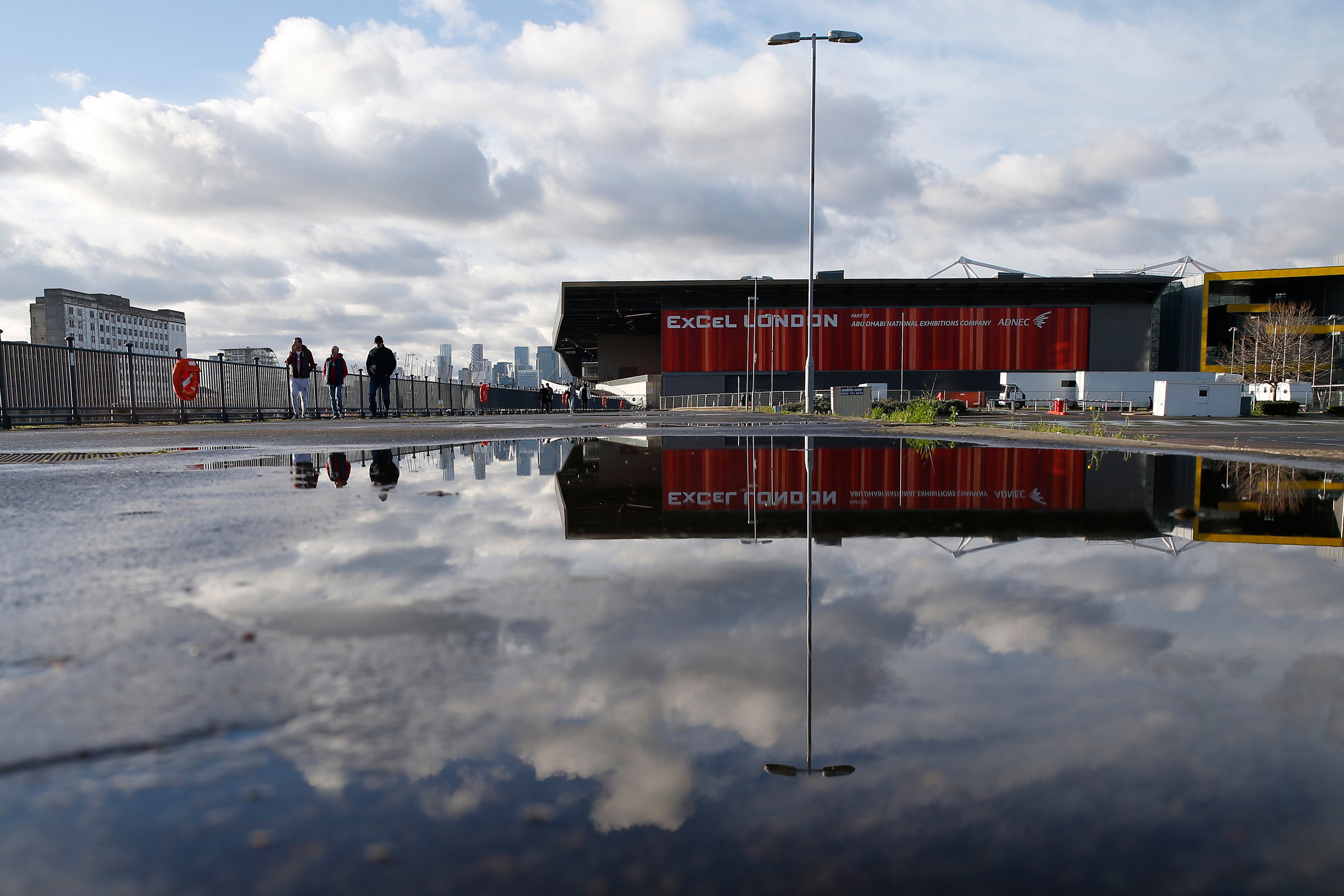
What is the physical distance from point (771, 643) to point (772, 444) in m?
11.2

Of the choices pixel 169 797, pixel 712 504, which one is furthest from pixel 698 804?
pixel 712 504

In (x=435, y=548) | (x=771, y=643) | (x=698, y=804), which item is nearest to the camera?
(x=698, y=804)

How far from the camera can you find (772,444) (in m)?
14.0

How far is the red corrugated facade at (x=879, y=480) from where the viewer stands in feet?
21.4

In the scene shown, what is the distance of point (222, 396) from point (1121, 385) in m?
48.3

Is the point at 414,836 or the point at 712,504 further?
the point at 712,504

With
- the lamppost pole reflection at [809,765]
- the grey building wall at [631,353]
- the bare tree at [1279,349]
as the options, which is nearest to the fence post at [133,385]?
the lamppost pole reflection at [809,765]

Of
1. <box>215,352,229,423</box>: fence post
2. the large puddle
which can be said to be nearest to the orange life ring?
<box>215,352,229,423</box>: fence post

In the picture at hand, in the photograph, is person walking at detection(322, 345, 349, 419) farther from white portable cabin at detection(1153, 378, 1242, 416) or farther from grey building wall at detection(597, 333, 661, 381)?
grey building wall at detection(597, 333, 661, 381)

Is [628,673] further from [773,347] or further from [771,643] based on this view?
[773,347]

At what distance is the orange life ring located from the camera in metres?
25.0

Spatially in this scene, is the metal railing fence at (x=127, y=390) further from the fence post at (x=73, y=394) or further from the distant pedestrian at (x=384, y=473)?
the distant pedestrian at (x=384, y=473)

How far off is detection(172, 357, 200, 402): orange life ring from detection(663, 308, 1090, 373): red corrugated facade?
44.8 metres

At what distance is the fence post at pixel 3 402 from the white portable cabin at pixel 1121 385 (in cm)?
4979
